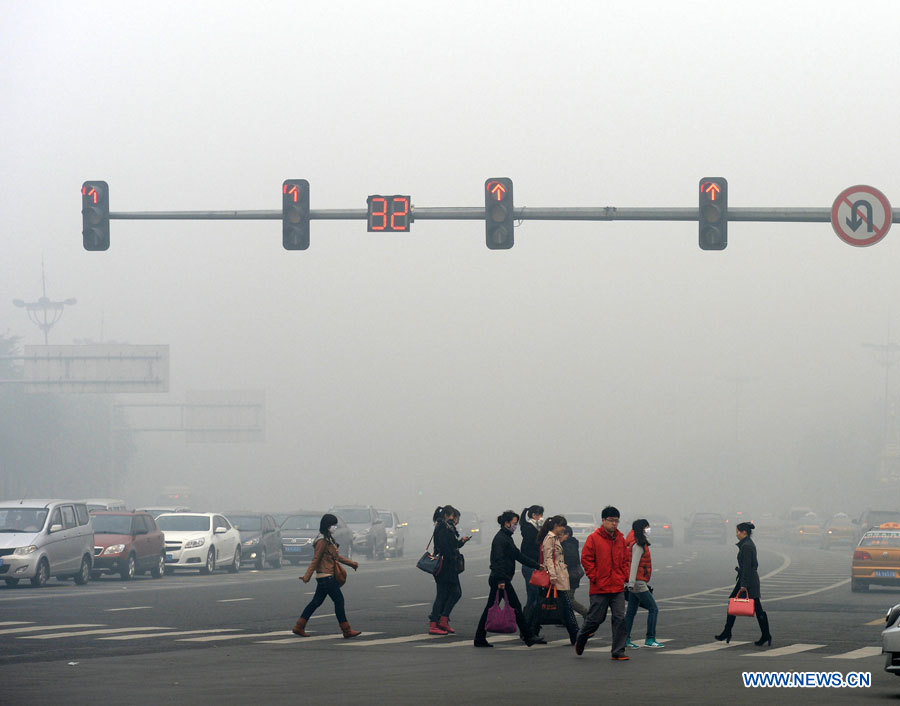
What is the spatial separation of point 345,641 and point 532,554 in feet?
9.17

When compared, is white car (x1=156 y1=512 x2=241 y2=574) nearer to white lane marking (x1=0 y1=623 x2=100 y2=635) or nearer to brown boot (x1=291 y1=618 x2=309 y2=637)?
white lane marking (x1=0 y1=623 x2=100 y2=635)

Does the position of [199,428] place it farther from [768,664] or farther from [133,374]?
[768,664]

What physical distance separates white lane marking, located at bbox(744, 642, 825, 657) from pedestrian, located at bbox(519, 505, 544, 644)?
281cm

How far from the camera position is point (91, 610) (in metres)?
24.8

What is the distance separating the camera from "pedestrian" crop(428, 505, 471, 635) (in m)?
20.5

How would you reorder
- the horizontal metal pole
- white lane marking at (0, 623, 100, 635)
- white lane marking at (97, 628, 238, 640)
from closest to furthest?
white lane marking at (97, 628, 238, 640) → white lane marking at (0, 623, 100, 635) → the horizontal metal pole

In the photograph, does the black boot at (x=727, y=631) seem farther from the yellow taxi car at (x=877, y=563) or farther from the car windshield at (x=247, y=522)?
the car windshield at (x=247, y=522)

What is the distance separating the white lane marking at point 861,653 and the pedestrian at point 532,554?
12.3 feet

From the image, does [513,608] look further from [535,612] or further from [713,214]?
[713,214]

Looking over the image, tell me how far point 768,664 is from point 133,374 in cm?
6345

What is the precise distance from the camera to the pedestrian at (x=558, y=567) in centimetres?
1895

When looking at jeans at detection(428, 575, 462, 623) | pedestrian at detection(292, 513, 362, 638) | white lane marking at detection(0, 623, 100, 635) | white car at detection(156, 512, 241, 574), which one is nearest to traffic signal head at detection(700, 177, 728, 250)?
jeans at detection(428, 575, 462, 623)

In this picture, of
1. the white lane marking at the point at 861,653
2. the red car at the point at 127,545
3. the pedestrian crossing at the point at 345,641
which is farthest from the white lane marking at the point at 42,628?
the red car at the point at 127,545

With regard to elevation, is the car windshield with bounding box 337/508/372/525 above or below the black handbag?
below
